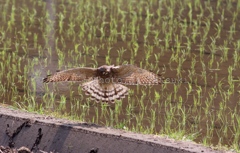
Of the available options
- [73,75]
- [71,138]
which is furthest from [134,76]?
[71,138]

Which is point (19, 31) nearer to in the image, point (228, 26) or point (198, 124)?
point (228, 26)

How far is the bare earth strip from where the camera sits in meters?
4.35

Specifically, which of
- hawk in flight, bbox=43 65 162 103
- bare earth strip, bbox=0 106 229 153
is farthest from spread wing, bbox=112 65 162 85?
bare earth strip, bbox=0 106 229 153

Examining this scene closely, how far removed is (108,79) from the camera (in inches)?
180

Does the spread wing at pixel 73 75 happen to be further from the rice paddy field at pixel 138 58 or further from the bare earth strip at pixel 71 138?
the rice paddy field at pixel 138 58

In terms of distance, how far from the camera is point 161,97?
6504 millimetres

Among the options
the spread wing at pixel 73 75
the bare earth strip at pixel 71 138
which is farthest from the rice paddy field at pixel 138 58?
the spread wing at pixel 73 75

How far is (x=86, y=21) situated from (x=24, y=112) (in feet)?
16.8

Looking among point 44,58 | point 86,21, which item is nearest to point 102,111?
point 44,58

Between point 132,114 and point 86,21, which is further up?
point 86,21

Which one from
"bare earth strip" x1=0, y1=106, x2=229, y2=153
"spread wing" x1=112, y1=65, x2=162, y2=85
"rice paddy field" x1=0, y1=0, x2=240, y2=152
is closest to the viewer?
"bare earth strip" x1=0, y1=106, x2=229, y2=153

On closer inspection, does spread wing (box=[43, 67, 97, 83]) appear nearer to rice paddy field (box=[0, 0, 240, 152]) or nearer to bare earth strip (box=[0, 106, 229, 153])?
bare earth strip (box=[0, 106, 229, 153])

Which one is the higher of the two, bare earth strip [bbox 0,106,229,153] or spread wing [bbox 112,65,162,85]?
spread wing [bbox 112,65,162,85]

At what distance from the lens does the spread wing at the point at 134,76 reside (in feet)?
15.0
